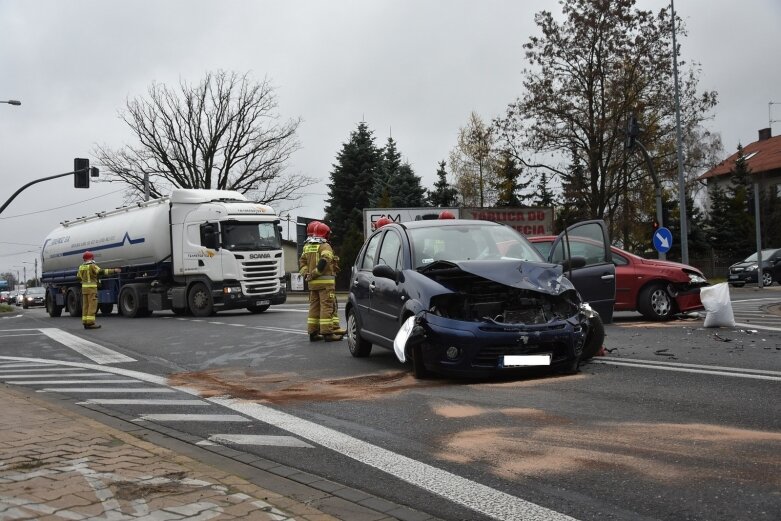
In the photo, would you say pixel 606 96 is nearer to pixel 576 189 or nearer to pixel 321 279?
pixel 576 189

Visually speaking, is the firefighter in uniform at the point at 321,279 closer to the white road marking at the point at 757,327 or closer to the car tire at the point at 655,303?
the car tire at the point at 655,303

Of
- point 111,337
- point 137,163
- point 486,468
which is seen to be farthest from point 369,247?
point 137,163

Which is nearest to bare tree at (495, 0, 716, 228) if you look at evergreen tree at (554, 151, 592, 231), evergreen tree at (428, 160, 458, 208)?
evergreen tree at (554, 151, 592, 231)

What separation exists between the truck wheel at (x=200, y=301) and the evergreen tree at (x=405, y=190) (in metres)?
34.3

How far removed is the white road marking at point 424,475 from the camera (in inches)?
149

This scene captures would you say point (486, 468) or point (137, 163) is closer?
point (486, 468)

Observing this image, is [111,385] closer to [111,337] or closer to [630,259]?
[111,337]

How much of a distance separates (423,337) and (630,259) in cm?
785

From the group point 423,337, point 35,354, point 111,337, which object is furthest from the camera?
point 111,337

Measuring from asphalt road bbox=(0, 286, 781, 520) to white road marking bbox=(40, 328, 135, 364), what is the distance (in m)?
0.96

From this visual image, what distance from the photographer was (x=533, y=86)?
37719mm

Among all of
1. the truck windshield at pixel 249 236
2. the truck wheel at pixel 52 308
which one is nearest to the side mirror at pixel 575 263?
the truck windshield at pixel 249 236

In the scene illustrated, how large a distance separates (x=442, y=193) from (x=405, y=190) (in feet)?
8.61

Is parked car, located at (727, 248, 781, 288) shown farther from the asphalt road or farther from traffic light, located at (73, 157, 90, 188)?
traffic light, located at (73, 157, 90, 188)
